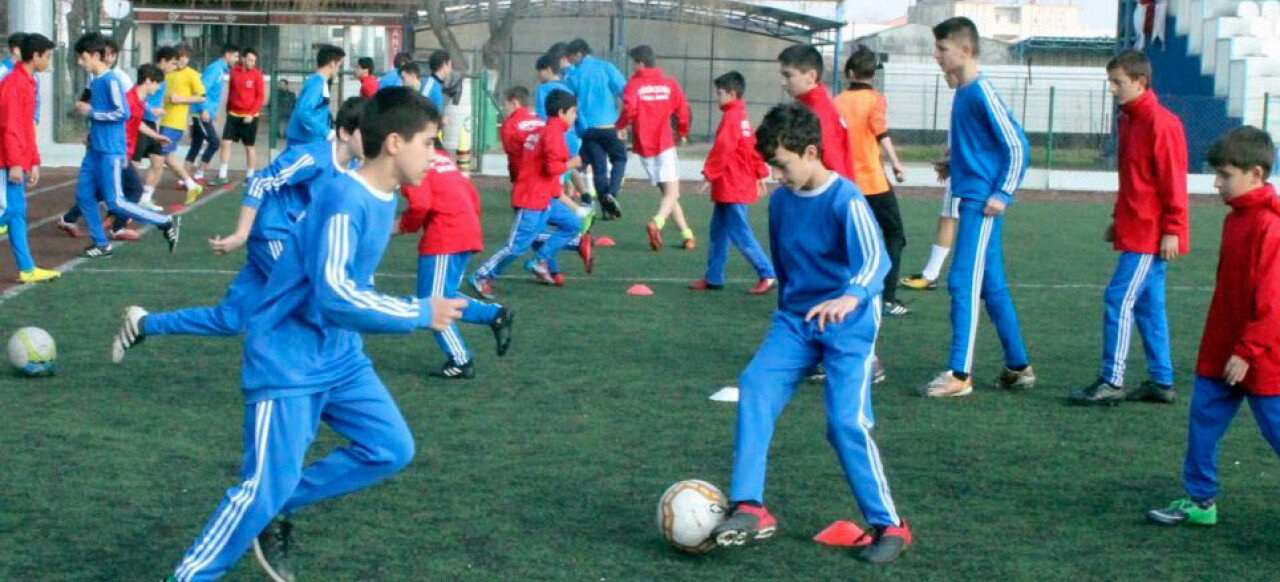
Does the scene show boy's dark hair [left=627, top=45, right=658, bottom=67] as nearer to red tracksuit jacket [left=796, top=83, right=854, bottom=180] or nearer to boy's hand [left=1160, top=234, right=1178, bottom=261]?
red tracksuit jacket [left=796, top=83, right=854, bottom=180]

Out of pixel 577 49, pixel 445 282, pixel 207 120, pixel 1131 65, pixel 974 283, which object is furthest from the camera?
pixel 207 120

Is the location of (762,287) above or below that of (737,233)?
Result: below

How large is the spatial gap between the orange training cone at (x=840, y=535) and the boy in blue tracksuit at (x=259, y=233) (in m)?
3.24

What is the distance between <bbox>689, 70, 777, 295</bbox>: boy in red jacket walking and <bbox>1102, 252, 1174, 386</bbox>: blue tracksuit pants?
161 inches

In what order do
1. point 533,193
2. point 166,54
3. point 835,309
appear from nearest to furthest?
point 835,309 < point 533,193 < point 166,54

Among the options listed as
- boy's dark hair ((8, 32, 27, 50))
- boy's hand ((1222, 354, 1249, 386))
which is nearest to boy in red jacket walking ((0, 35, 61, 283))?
boy's dark hair ((8, 32, 27, 50))

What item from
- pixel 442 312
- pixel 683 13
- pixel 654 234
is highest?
pixel 683 13

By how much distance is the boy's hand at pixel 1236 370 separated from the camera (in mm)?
5617

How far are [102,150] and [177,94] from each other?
7.11 metres

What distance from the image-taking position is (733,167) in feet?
39.5

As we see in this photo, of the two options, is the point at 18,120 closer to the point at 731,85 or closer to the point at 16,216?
the point at 16,216

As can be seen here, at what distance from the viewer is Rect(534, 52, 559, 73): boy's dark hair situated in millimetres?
15789

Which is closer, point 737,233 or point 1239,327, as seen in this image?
point 1239,327

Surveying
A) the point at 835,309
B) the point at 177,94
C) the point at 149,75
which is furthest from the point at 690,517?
the point at 177,94
